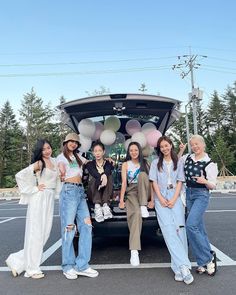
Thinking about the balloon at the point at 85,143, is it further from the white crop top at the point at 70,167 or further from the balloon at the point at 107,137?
the white crop top at the point at 70,167

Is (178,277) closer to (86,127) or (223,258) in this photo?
(223,258)

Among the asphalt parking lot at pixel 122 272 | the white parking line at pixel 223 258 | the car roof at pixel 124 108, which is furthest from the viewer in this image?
the car roof at pixel 124 108

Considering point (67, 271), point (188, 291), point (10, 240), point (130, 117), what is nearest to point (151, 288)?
point (188, 291)

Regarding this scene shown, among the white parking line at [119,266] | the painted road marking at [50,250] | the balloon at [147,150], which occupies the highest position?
the balloon at [147,150]

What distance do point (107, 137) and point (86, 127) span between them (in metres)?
0.41

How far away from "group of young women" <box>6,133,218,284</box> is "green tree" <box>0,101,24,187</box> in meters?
48.2

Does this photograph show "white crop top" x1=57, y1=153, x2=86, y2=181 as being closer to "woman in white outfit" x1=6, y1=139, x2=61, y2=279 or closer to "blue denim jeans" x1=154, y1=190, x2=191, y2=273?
"woman in white outfit" x1=6, y1=139, x2=61, y2=279

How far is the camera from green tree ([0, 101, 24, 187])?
2060 inches

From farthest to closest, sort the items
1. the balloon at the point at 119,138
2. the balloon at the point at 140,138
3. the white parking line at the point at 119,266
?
the balloon at the point at 119,138 < the balloon at the point at 140,138 < the white parking line at the point at 119,266

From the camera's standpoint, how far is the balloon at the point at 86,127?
571cm

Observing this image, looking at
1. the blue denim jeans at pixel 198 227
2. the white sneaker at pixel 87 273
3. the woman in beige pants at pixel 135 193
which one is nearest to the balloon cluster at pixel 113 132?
the woman in beige pants at pixel 135 193

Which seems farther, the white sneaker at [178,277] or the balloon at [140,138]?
the balloon at [140,138]

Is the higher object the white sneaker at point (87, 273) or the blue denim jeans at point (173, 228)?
the blue denim jeans at point (173, 228)

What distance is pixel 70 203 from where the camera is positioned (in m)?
4.45
